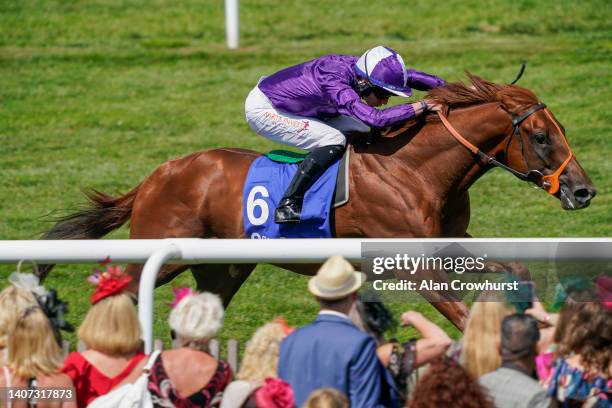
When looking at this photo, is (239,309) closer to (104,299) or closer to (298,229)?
(298,229)

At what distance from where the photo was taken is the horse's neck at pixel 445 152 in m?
6.68

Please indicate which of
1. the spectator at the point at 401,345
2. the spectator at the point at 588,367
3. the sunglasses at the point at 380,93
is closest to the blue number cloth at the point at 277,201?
the sunglasses at the point at 380,93

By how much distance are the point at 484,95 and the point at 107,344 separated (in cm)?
309

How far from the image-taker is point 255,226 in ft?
22.5

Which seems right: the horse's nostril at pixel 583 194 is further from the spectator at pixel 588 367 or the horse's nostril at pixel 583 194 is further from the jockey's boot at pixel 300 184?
the spectator at pixel 588 367

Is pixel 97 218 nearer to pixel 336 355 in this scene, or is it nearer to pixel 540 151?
pixel 540 151

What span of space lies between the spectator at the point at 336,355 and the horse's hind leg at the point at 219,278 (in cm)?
267

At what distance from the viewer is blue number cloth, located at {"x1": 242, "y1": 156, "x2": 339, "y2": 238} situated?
6.71 metres

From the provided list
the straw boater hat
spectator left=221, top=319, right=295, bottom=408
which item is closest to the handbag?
spectator left=221, top=319, right=295, bottom=408

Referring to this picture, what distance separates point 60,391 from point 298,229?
2.50m

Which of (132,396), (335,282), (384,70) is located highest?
(384,70)

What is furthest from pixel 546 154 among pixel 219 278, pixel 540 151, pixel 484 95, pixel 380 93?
pixel 219 278

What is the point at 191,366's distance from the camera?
4.39 m

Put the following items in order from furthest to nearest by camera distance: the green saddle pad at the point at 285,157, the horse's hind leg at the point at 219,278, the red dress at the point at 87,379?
the horse's hind leg at the point at 219,278
the green saddle pad at the point at 285,157
the red dress at the point at 87,379
